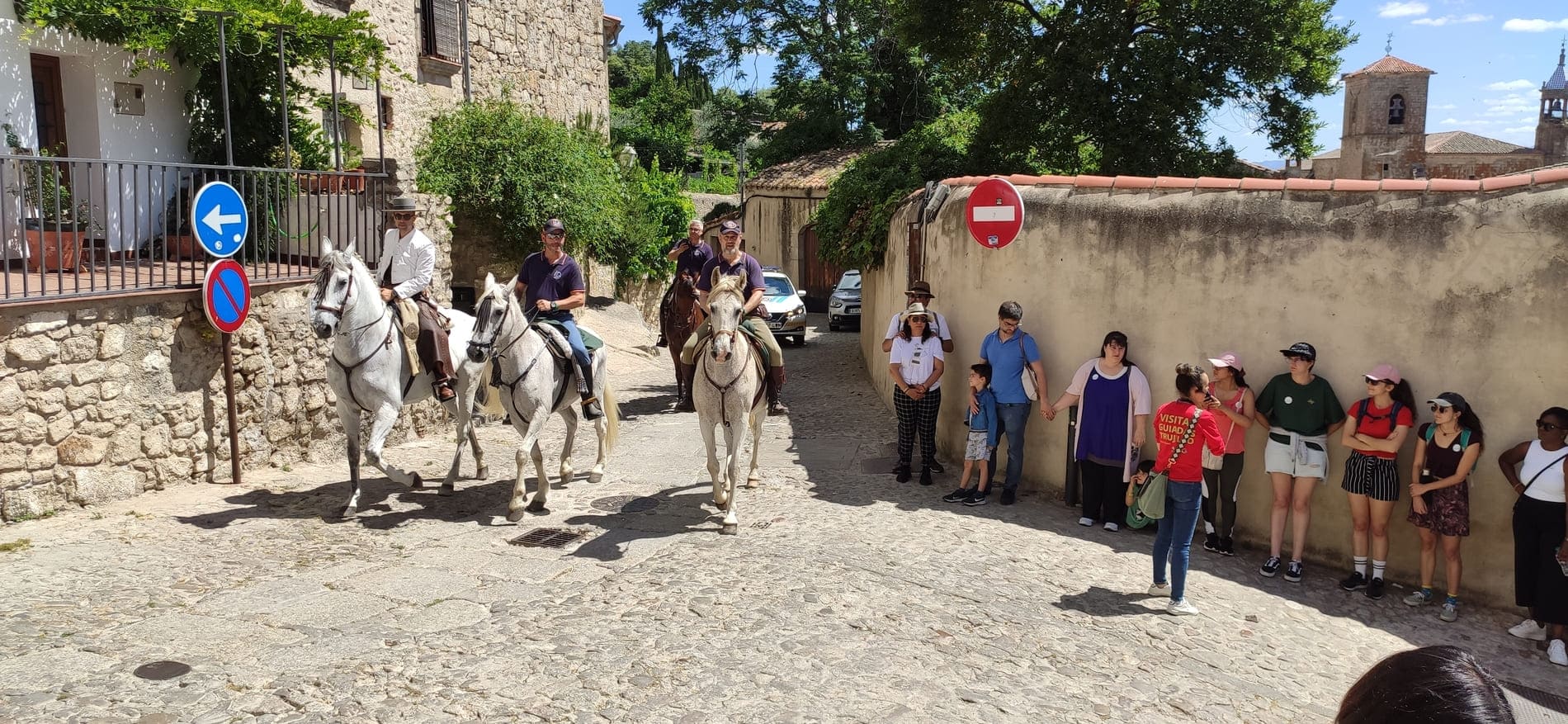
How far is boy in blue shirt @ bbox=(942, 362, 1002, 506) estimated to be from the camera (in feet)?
30.5

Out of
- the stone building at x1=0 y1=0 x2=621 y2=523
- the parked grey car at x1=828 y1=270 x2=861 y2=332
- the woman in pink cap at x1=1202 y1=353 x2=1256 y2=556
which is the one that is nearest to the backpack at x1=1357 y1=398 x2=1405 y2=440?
the woman in pink cap at x1=1202 y1=353 x2=1256 y2=556

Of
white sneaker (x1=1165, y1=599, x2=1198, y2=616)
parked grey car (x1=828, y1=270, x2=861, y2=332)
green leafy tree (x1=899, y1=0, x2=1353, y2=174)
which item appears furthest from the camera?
parked grey car (x1=828, y1=270, x2=861, y2=332)

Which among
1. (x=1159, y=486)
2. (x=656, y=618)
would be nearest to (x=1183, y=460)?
(x=1159, y=486)

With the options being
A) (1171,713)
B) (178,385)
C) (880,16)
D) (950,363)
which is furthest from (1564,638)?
(880,16)

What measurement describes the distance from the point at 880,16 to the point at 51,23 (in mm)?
29788

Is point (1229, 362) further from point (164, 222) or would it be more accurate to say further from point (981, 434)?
point (164, 222)

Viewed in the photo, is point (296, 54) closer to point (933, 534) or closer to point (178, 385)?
point (178, 385)

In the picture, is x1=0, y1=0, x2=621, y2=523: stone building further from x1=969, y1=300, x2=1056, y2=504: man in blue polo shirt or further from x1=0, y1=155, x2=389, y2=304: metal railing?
x1=969, y1=300, x2=1056, y2=504: man in blue polo shirt

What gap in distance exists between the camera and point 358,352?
26.8ft

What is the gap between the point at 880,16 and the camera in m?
36.4

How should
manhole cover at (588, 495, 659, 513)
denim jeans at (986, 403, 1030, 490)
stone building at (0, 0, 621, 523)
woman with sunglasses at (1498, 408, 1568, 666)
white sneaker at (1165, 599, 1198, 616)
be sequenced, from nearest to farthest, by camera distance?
woman with sunglasses at (1498, 408, 1568, 666), white sneaker at (1165, 599, 1198, 616), stone building at (0, 0, 621, 523), manhole cover at (588, 495, 659, 513), denim jeans at (986, 403, 1030, 490)

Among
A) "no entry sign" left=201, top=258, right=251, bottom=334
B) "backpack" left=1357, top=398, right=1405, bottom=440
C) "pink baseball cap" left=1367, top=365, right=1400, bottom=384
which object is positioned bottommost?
"backpack" left=1357, top=398, right=1405, bottom=440

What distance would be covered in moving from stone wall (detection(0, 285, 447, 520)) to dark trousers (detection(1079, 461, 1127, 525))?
691 cm

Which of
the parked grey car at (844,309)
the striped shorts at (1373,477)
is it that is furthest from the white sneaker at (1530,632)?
the parked grey car at (844,309)
